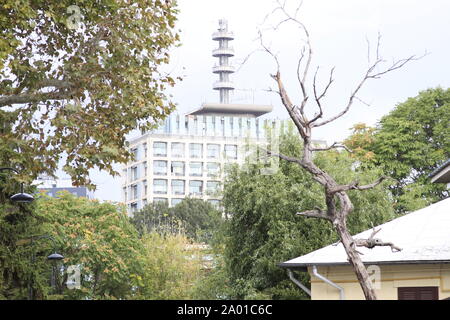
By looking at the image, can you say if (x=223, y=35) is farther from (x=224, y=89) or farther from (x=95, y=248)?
(x=95, y=248)

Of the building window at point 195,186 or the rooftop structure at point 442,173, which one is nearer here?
the rooftop structure at point 442,173

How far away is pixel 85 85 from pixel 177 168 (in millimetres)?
135996

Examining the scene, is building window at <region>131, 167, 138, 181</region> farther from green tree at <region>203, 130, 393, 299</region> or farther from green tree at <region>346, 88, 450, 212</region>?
green tree at <region>203, 130, 393, 299</region>

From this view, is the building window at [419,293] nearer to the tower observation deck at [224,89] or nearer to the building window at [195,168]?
the building window at [195,168]

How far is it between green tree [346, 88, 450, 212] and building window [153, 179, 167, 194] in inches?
3852

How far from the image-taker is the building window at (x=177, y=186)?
155 m

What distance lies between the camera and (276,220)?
95.6 feet

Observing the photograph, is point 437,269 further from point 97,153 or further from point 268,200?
point 268,200

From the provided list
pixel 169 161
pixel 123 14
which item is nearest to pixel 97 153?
pixel 123 14

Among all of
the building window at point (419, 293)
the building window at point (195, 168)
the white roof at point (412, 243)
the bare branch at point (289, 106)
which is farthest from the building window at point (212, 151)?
the bare branch at point (289, 106)

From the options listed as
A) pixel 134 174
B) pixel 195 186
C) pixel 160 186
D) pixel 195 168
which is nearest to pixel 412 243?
pixel 160 186

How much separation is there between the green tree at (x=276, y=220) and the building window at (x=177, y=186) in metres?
123

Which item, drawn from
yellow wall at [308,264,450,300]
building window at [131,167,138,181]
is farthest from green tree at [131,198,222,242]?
yellow wall at [308,264,450,300]

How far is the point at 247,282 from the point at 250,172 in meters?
4.44
